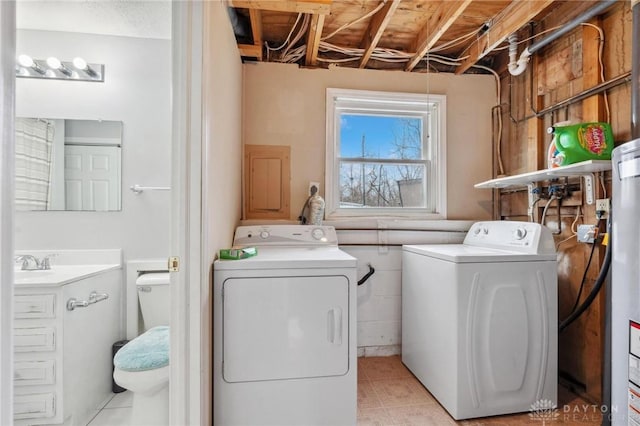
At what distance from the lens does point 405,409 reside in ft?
5.78

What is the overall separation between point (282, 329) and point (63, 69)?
240 centimetres

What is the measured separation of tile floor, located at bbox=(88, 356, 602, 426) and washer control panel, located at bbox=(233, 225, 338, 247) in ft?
3.33

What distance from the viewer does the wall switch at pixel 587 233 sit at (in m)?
1.76

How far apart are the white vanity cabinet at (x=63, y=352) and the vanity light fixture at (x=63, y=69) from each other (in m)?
1.42

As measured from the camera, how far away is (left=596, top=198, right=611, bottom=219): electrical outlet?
1.69 metres

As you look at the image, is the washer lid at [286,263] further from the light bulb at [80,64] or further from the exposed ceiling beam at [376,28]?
the light bulb at [80,64]

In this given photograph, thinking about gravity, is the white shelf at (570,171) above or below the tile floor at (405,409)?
above

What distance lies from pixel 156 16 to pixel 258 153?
1155mm

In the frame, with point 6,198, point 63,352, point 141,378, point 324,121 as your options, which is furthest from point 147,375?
point 324,121

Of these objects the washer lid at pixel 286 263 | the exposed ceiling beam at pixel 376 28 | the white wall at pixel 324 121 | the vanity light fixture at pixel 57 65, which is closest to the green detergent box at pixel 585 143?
the white wall at pixel 324 121

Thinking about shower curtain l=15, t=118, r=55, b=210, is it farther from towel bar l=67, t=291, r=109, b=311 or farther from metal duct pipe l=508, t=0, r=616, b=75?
metal duct pipe l=508, t=0, r=616, b=75

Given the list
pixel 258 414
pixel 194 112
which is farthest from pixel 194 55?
pixel 258 414

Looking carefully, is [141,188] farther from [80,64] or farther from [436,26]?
[436,26]

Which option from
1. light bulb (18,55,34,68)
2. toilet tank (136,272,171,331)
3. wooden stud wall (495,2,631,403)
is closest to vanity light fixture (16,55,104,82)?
light bulb (18,55,34,68)
